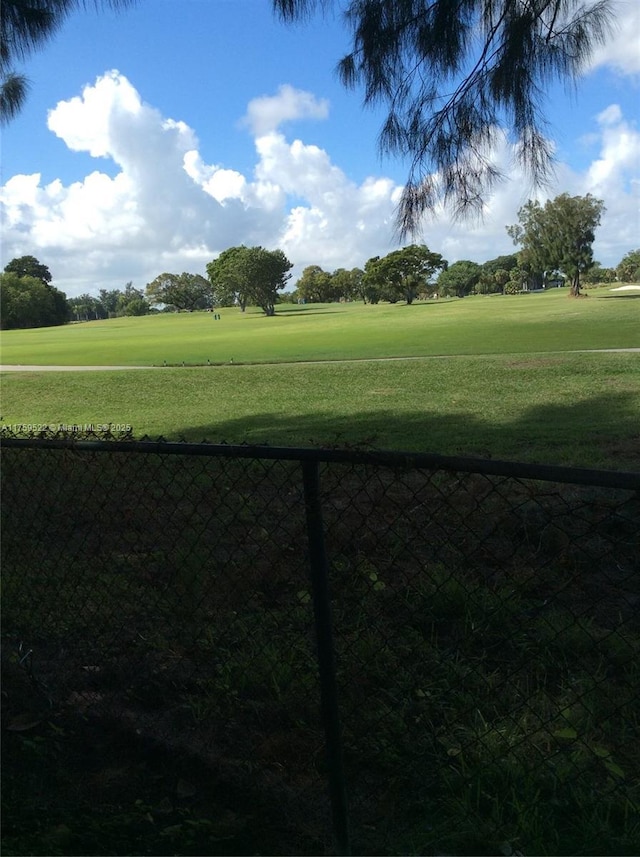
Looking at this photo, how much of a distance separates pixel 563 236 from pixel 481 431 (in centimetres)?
4362

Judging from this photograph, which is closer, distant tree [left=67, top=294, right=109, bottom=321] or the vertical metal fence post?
the vertical metal fence post

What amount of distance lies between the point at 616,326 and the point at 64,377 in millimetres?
22188

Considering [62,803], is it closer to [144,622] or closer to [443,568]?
[144,622]

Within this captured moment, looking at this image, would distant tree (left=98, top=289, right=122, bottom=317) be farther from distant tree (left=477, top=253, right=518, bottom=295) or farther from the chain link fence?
the chain link fence

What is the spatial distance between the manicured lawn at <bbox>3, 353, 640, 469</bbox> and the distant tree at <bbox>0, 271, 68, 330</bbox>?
3621cm

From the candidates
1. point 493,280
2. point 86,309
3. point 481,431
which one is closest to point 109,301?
point 86,309

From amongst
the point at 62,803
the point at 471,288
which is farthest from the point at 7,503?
the point at 471,288

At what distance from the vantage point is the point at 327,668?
222 cm

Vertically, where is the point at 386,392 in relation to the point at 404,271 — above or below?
below

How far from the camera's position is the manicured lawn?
8273mm

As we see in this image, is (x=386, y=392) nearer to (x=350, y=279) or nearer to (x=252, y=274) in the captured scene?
(x=252, y=274)

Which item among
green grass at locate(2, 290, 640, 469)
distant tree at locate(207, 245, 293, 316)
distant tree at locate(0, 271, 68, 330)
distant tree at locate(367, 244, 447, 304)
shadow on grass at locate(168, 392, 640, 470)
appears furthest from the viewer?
distant tree at locate(367, 244, 447, 304)

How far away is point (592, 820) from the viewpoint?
219 cm

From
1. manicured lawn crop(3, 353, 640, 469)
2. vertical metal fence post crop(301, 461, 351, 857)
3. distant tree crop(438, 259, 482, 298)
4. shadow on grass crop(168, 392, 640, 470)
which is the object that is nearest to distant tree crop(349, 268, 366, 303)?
distant tree crop(438, 259, 482, 298)
